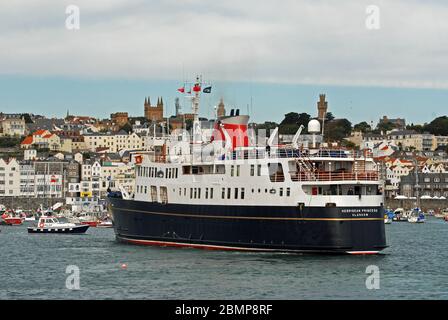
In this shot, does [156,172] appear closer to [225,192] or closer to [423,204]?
[225,192]

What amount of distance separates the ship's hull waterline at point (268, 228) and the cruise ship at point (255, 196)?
0.05 metres

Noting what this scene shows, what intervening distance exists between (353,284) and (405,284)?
8.46 feet

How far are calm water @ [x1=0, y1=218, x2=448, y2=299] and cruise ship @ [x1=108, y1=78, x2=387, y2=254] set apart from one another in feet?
3.30

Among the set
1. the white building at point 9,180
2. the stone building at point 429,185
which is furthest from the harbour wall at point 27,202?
the stone building at point 429,185

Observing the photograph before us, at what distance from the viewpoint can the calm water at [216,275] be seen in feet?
134

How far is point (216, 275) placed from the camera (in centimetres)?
4578

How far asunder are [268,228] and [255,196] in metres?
1.91

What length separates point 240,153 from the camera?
56062 millimetres

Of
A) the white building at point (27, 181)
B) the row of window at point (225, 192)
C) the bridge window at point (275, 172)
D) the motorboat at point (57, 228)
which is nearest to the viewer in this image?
the row of window at point (225, 192)

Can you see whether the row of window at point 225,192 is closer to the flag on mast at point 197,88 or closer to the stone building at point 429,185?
the flag on mast at point 197,88

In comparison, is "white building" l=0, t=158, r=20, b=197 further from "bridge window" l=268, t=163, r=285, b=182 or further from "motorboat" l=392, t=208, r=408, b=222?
"bridge window" l=268, t=163, r=285, b=182

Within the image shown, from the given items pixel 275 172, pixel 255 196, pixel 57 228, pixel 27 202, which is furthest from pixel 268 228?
pixel 27 202
